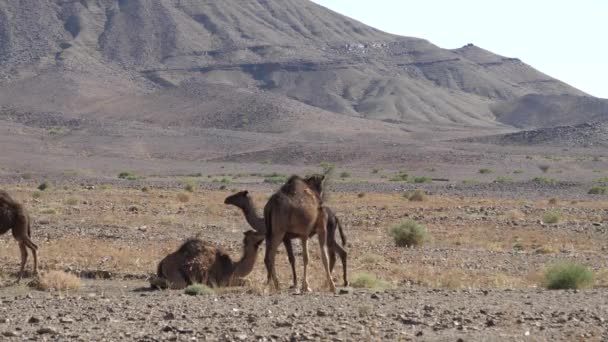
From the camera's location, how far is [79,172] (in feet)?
238

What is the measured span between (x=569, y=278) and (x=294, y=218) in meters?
4.32

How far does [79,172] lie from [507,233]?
48217mm

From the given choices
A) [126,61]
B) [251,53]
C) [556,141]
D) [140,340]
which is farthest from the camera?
[251,53]

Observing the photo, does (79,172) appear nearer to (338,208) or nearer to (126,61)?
(338,208)

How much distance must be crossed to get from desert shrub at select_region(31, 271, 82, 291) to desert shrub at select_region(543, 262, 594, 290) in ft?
23.0

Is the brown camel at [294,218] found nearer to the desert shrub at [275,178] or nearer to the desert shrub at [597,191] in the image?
the desert shrub at [597,191]

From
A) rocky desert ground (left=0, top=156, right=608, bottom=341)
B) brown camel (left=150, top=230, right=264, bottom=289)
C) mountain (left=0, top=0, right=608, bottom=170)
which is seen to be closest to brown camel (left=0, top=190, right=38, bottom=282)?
rocky desert ground (left=0, top=156, right=608, bottom=341)

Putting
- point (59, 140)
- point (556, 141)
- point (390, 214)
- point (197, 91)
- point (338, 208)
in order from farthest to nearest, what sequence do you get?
point (197, 91) → point (556, 141) → point (59, 140) → point (338, 208) → point (390, 214)

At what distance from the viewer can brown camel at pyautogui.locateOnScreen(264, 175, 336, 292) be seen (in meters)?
14.8

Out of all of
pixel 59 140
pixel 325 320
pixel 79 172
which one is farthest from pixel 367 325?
pixel 59 140

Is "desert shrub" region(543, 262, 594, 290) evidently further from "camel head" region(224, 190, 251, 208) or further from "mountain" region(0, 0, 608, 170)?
"mountain" region(0, 0, 608, 170)

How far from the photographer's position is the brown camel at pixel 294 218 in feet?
48.4

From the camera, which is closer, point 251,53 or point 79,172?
point 79,172

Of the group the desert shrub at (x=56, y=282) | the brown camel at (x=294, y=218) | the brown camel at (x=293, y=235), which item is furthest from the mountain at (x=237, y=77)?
the brown camel at (x=294, y=218)
